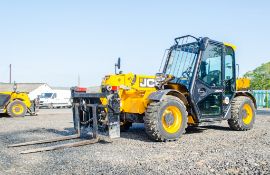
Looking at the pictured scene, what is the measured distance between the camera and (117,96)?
7.49 meters

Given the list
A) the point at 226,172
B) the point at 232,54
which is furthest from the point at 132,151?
the point at 232,54

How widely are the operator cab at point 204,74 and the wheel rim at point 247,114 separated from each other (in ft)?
2.21

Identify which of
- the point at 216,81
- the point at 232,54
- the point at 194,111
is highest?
the point at 232,54

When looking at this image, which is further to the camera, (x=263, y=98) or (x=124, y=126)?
(x=263, y=98)

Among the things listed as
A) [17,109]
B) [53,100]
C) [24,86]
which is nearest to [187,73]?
[17,109]

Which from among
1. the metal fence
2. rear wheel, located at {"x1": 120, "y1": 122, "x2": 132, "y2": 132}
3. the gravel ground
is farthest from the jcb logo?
the metal fence

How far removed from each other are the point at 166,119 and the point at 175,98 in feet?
1.97

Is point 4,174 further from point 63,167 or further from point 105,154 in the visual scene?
point 105,154

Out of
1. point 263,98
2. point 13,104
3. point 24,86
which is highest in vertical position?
point 24,86

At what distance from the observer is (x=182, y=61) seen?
9.00 metres

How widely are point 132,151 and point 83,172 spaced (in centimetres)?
177

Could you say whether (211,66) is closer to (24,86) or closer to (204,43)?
(204,43)

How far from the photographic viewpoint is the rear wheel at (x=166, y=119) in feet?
24.0

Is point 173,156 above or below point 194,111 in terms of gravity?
below
